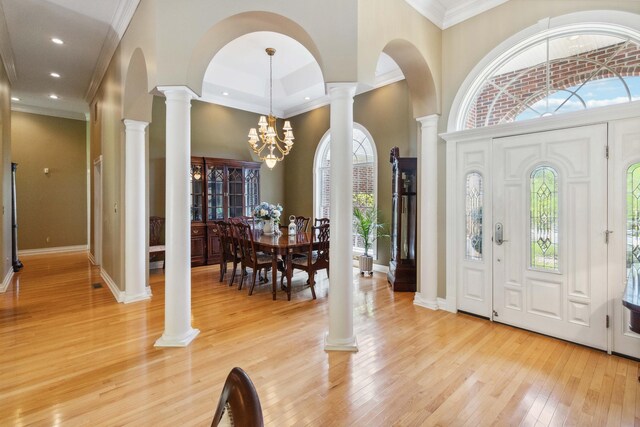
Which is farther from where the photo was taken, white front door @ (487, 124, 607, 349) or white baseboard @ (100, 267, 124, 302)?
white baseboard @ (100, 267, 124, 302)

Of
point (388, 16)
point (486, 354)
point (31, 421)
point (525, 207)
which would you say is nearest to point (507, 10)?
point (388, 16)

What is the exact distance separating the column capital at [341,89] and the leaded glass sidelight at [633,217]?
8.11ft

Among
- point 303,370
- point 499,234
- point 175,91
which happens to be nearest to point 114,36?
point 175,91

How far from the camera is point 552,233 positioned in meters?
3.10

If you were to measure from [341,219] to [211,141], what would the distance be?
16.6ft

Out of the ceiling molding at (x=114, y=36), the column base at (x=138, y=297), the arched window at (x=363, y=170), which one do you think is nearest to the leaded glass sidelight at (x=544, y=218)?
the arched window at (x=363, y=170)

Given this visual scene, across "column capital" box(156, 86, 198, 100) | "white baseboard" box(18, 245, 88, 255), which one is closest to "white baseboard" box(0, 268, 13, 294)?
"white baseboard" box(18, 245, 88, 255)

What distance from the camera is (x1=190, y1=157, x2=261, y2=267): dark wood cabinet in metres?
6.30

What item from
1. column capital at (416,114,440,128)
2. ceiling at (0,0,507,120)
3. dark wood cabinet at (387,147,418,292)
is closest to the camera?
ceiling at (0,0,507,120)

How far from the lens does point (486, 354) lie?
2803 mm

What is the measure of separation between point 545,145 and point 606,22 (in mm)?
1107

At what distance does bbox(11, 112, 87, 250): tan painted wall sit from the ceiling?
0.39m

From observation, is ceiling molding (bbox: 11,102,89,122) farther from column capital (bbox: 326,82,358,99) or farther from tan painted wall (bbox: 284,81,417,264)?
column capital (bbox: 326,82,358,99)

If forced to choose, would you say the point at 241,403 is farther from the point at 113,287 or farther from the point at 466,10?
the point at 113,287
